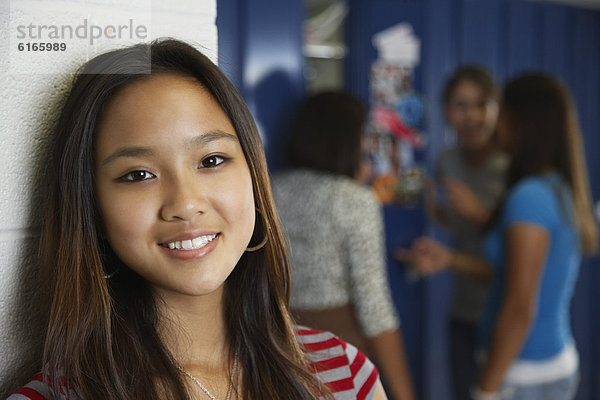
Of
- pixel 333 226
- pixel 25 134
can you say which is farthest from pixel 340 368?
pixel 333 226

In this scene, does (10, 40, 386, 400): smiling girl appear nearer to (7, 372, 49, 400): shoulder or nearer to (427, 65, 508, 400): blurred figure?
(7, 372, 49, 400): shoulder

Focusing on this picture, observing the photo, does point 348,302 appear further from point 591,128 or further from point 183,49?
point 591,128

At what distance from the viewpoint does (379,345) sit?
6.86ft

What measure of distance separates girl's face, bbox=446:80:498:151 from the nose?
2046mm

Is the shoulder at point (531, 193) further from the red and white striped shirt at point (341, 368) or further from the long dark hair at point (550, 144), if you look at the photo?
the red and white striped shirt at point (341, 368)

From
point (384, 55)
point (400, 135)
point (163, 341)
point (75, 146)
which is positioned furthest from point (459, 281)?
point (75, 146)

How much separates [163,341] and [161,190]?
0.75 feet

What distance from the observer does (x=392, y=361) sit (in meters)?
2.13

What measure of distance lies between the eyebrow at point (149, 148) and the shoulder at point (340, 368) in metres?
0.36

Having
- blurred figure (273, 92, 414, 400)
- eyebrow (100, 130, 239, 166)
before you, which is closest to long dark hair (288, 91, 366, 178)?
blurred figure (273, 92, 414, 400)

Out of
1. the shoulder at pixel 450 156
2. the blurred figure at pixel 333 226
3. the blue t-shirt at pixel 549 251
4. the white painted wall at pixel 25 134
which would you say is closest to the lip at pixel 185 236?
the white painted wall at pixel 25 134

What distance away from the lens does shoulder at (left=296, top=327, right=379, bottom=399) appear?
0.97 metres

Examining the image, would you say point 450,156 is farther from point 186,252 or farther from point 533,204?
point 186,252

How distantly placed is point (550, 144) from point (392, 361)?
85 centimetres
